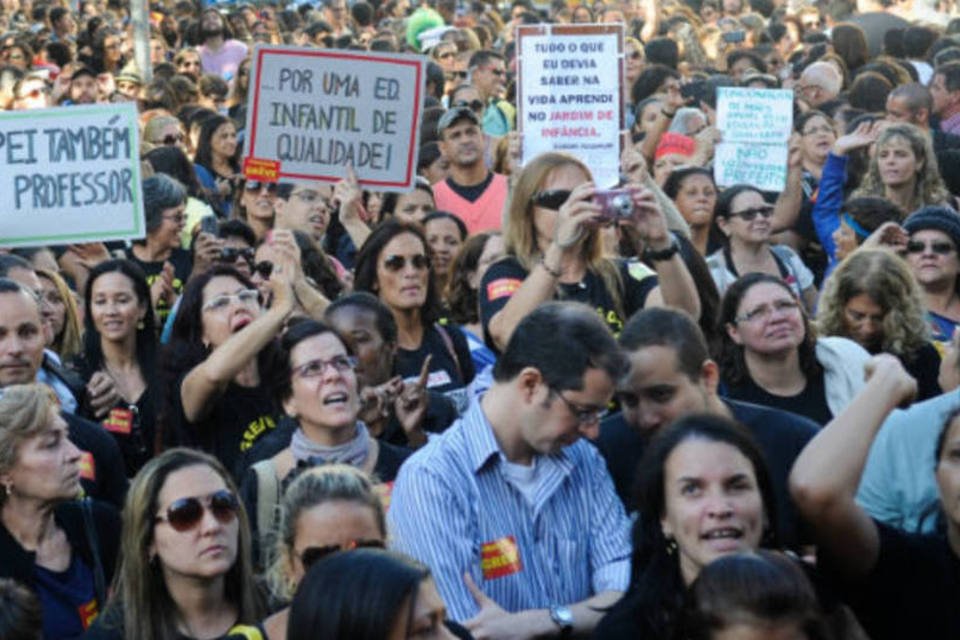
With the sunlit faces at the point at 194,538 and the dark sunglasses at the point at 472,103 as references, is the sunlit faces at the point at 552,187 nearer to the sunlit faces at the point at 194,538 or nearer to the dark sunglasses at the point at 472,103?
the sunlit faces at the point at 194,538

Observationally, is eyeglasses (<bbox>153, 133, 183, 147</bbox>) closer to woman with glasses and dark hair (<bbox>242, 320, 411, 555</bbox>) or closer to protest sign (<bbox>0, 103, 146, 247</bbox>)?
protest sign (<bbox>0, 103, 146, 247</bbox>)

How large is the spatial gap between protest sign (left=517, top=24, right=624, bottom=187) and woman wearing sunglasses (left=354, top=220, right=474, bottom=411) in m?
1.42

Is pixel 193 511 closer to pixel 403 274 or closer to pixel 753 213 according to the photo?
pixel 403 274

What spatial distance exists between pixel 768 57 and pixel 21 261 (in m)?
9.87

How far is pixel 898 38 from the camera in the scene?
53.4 ft

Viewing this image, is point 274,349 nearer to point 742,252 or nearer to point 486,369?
point 486,369

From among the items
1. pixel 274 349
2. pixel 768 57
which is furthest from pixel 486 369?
pixel 768 57

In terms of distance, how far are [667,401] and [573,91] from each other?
406cm

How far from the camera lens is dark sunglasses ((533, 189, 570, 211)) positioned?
7422 mm

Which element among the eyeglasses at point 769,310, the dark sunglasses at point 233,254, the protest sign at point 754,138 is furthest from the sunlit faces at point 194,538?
the protest sign at point 754,138

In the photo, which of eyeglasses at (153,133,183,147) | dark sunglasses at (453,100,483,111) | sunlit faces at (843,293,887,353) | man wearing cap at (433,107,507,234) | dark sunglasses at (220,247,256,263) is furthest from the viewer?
dark sunglasses at (453,100,483,111)

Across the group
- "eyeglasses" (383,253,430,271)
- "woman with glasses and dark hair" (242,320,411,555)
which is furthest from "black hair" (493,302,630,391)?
"eyeglasses" (383,253,430,271)

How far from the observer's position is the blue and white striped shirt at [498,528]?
484 centimetres

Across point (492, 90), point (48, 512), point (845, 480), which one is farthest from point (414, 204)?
point (845, 480)
